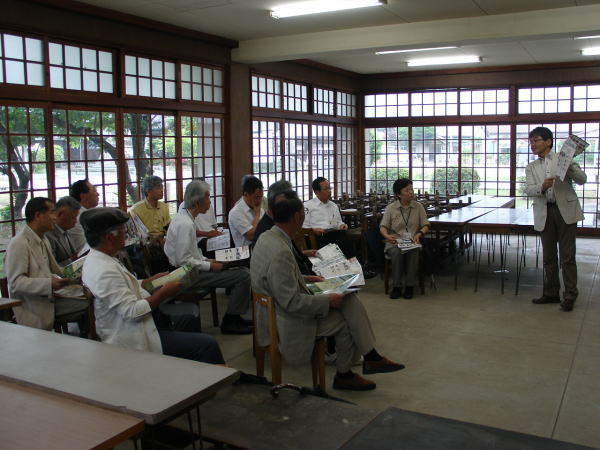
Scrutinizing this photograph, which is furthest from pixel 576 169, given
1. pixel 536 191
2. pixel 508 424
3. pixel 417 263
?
pixel 508 424

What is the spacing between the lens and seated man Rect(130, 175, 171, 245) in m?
6.09

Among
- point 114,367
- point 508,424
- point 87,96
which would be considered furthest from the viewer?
point 87,96

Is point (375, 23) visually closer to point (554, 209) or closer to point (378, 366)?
point (554, 209)

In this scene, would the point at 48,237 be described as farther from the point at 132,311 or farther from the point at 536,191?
the point at 536,191

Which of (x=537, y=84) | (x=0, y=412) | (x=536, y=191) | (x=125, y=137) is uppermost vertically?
(x=537, y=84)

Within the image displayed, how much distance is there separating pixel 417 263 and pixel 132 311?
4133mm

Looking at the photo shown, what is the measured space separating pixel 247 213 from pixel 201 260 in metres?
1.05

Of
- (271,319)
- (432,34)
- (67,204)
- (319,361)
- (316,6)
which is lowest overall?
(319,361)

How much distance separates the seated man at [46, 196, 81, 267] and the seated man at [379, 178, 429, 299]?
10.5 ft

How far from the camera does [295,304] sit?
3.40m

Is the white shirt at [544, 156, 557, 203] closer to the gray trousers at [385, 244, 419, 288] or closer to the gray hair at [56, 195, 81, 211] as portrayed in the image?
the gray trousers at [385, 244, 419, 288]

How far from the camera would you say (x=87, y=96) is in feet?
20.2

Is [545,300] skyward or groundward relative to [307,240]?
groundward

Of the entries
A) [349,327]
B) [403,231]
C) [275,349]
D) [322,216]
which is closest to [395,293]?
[403,231]
